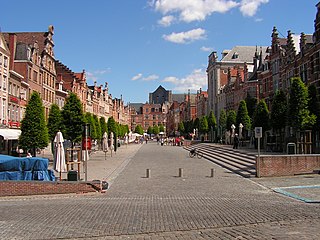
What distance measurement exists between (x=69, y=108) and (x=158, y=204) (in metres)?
22.3

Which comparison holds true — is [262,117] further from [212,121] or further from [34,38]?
[212,121]

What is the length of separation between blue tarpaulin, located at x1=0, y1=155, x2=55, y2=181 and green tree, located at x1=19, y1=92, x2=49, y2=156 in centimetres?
1133

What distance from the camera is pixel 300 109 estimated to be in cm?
3091

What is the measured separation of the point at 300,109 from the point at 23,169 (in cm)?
2209

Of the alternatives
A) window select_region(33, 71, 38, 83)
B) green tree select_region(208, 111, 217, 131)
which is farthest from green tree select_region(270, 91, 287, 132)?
green tree select_region(208, 111, 217, 131)

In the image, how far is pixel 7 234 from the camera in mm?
9492

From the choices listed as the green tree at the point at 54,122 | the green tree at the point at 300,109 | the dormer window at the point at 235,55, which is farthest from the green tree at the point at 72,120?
the dormer window at the point at 235,55

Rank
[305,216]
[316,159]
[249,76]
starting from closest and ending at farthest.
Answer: [305,216], [316,159], [249,76]

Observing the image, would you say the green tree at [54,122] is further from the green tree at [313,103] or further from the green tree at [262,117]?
the green tree at [313,103]

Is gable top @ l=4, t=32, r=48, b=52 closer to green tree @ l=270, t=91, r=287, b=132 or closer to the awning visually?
the awning

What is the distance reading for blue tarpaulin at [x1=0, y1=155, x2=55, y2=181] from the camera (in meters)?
17.4

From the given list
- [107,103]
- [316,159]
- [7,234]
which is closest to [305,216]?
[7,234]

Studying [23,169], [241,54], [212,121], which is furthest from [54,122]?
[241,54]

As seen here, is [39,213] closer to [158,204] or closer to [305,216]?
[158,204]
